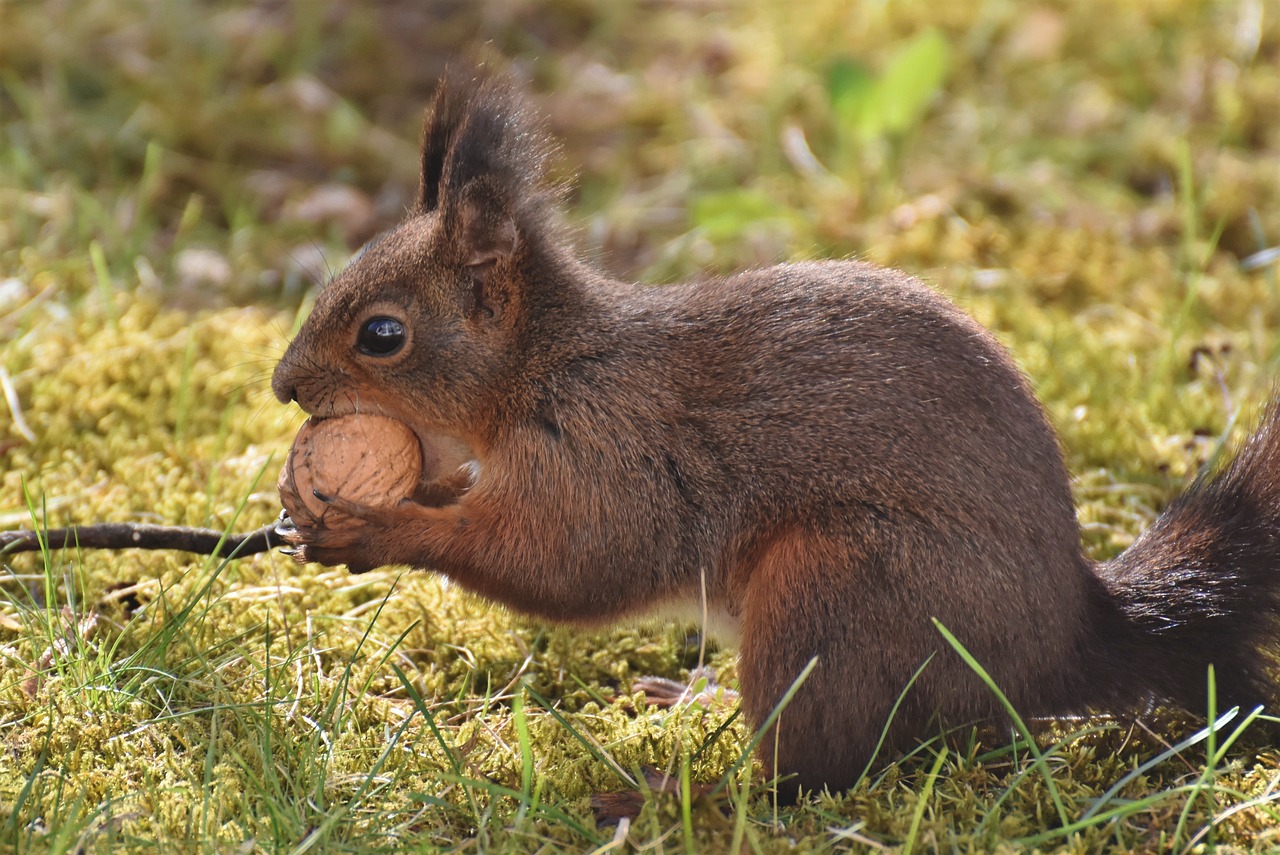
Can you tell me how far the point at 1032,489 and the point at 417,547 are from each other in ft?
4.56

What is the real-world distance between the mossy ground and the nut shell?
12.3 inches

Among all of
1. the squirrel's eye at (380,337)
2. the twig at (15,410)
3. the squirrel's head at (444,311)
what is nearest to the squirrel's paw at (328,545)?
the squirrel's head at (444,311)

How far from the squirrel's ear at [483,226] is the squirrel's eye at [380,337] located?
0.23m

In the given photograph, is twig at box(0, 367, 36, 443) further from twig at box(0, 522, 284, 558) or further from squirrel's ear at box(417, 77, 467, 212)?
squirrel's ear at box(417, 77, 467, 212)

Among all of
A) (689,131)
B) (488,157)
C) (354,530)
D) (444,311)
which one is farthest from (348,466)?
(689,131)

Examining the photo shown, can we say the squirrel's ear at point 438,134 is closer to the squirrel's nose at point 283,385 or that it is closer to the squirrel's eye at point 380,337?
the squirrel's eye at point 380,337

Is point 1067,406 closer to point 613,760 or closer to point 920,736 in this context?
point 920,736

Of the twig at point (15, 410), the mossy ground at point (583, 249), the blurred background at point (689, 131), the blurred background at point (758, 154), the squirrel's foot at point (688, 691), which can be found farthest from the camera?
the blurred background at point (689, 131)

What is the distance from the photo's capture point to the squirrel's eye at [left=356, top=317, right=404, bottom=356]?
3.31m

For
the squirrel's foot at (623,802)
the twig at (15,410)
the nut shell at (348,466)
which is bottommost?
the squirrel's foot at (623,802)

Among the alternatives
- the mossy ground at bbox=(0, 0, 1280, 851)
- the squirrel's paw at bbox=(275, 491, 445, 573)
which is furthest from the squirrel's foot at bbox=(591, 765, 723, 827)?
the squirrel's paw at bbox=(275, 491, 445, 573)

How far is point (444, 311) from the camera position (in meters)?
3.33

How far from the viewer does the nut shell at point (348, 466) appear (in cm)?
318

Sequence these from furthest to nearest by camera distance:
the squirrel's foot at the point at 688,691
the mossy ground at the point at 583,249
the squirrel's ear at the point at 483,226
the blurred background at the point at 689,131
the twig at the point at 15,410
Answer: the blurred background at the point at 689,131 < the twig at the point at 15,410 < the squirrel's foot at the point at 688,691 < the squirrel's ear at the point at 483,226 < the mossy ground at the point at 583,249
